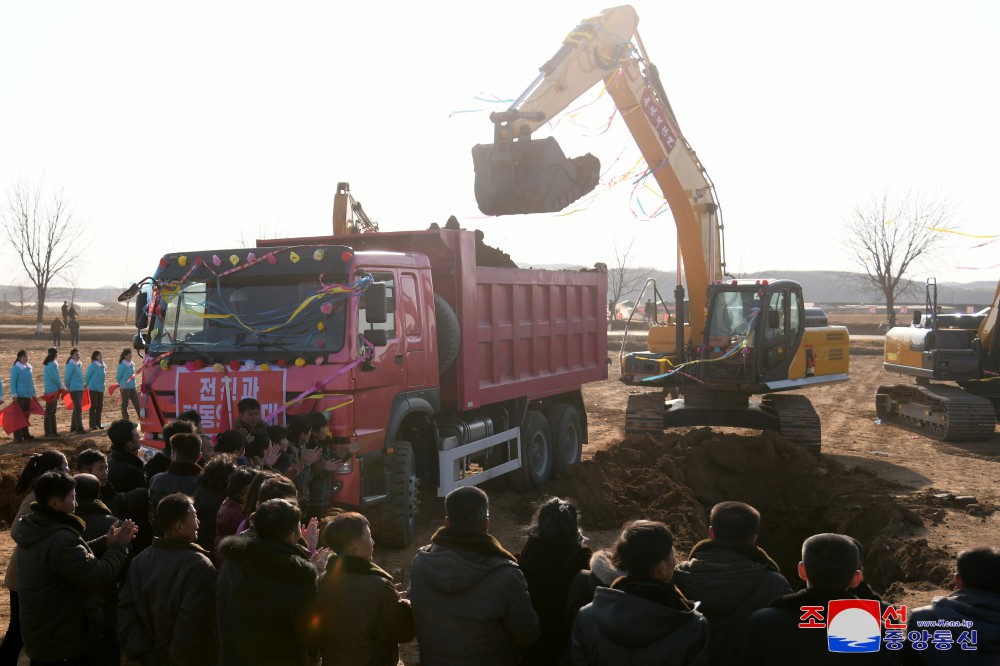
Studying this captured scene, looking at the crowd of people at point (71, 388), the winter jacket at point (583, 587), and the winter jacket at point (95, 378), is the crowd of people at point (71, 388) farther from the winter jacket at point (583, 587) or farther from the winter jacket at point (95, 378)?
the winter jacket at point (583, 587)

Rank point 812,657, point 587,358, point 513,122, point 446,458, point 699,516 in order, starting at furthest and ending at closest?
1. point 587,358
2. point 513,122
3. point 699,516
4. point 446,458
5. point 812,657

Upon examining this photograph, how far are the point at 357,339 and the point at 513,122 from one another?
496 centimetres

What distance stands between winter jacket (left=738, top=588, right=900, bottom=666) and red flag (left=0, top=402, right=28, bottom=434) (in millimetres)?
14686

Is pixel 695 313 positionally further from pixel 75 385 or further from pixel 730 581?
pixel 730 581

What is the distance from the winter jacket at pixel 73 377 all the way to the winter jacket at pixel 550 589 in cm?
1423

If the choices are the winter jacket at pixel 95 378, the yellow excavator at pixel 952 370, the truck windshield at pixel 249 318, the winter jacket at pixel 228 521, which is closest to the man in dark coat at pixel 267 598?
the winter jacket at pixel 228 521

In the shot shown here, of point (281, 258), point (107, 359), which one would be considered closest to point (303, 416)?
point (281, 258)

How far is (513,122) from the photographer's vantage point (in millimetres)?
11820

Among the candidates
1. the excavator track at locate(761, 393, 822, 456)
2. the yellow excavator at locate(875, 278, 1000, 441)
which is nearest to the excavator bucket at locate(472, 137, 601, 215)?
the excavator track at locate(761, 393, 822, 456)

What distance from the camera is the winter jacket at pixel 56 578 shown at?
438 centimetres

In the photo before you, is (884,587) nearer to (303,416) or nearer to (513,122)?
(303,416)

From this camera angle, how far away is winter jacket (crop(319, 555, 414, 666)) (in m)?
3.91

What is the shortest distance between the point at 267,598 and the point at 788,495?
31.5 ft

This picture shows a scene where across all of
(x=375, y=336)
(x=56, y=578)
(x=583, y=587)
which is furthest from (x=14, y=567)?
(x=375, y=336)
